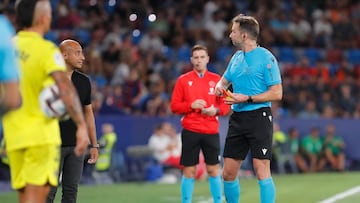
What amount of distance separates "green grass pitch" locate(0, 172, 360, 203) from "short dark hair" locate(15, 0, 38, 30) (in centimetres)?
746

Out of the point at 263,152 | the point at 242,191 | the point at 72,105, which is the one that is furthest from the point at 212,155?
the point at 72,105

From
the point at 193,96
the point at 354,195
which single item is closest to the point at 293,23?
the point at 354,195

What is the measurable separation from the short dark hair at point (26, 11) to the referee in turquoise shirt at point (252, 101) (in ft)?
11.5

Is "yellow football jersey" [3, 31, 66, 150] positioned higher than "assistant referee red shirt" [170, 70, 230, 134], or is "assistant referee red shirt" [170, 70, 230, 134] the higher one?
"yellow football jersey" [3, 31, 66, 150]

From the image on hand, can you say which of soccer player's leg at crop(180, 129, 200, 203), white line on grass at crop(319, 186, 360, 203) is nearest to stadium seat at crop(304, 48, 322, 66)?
white line on grass at crop(319, 186, 360, 203)

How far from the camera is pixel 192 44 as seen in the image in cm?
2597

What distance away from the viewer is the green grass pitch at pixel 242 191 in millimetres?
15352

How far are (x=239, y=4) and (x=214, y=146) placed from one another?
52.3 ft

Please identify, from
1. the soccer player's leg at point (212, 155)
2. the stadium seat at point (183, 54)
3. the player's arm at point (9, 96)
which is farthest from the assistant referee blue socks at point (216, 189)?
the stadium seat at point (183, 54)

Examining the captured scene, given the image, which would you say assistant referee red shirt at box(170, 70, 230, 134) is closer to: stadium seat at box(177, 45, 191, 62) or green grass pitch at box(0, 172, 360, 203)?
green grass pitch at box(0, 172, 360, 203)

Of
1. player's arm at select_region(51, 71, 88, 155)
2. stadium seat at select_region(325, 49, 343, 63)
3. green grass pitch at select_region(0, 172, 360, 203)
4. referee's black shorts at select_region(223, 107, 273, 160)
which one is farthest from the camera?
stadium seat at select_region(325, 49, 343, 63)

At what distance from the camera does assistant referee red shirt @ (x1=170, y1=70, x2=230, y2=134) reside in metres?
13.2

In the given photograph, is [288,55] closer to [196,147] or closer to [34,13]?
[196,147]

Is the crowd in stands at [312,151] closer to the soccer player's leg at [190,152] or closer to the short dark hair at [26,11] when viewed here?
the soccer player's leg at [190,152]
